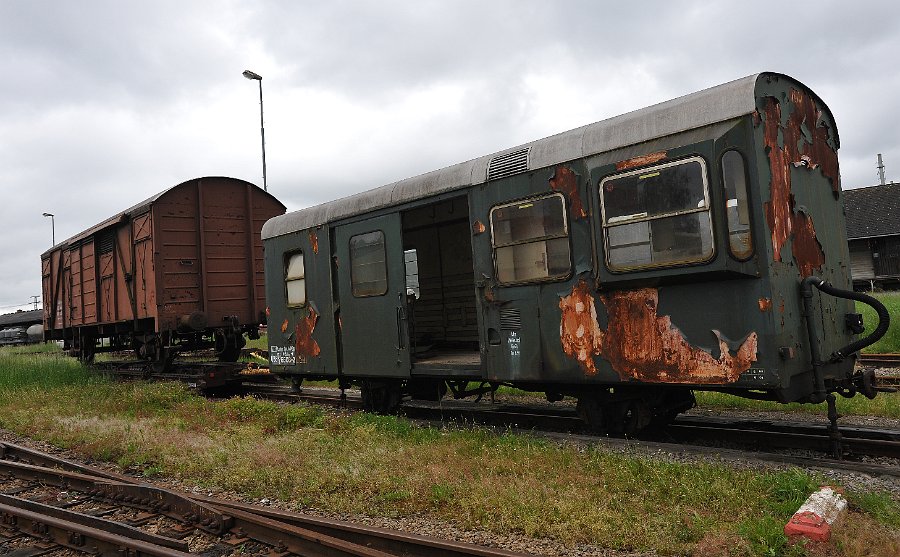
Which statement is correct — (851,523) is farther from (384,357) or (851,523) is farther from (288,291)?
(288,291)

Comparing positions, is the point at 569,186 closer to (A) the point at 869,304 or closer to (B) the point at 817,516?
(A) the point at 869,304

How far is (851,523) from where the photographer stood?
379cm

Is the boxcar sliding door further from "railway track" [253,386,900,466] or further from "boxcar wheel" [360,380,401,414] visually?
"railway track" [253,386,900,466]

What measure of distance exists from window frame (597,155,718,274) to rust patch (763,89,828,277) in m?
0.46

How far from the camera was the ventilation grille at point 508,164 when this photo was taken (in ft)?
21.9

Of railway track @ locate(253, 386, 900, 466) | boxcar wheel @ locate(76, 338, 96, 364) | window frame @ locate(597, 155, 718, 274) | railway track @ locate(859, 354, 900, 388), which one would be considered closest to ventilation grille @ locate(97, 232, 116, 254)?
boxcar wheel @ locate(76, 338, 96, 364)

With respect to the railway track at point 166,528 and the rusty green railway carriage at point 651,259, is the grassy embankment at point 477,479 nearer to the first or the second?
the railway track at point 166,528

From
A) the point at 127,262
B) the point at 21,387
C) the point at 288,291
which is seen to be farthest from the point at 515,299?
the point at 21,387

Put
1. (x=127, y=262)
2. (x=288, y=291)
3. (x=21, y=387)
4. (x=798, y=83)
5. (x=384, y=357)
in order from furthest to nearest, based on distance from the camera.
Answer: (x=127, y=262) < (x=21, y=387) < (x=288, y=291) < (x=384, y=357) < (x=798, y=83)

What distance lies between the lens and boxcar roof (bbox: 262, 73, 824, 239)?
17.2 ft

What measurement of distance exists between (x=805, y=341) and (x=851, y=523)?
187 cm

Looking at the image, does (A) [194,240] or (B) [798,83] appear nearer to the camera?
(B) [798,83]

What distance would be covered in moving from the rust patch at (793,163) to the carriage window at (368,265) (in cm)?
459

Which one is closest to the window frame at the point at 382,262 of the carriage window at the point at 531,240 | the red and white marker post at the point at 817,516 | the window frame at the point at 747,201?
the carriage window at the point at 531,240
